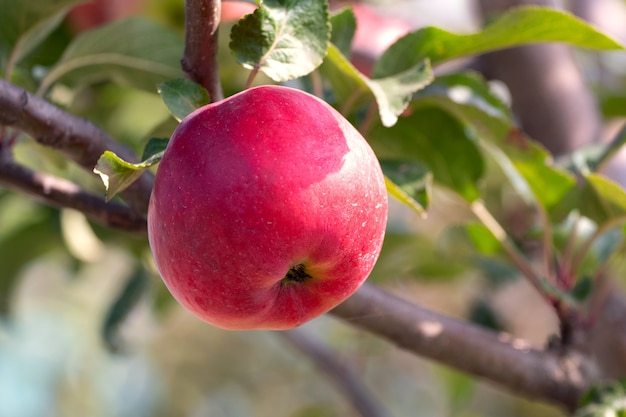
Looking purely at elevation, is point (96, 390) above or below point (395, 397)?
A: below

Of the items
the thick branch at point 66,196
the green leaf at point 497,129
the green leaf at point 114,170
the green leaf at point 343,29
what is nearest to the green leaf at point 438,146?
the green leaf at point 497,129

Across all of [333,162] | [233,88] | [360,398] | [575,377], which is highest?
[333,162]

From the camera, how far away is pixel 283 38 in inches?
19.8

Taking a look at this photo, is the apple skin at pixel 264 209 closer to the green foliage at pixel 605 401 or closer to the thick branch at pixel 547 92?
the green foliage at pixel 605 401

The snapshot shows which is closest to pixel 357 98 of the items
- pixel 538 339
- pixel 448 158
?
pixel 448 158

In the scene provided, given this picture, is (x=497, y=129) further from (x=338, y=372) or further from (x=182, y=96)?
(x=338, y=372)

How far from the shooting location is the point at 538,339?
186 cm

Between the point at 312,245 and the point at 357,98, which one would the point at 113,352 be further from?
the point at 312,245

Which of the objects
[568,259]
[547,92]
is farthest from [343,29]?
[547,92]

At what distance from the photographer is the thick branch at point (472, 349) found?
2.27 feet

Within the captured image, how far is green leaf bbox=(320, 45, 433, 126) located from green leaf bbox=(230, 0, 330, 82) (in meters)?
0.05

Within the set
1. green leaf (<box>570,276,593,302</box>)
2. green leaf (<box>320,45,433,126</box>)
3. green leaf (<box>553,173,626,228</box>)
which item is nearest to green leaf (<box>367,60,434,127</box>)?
green leaf (<box>320,45,433,126</box>)

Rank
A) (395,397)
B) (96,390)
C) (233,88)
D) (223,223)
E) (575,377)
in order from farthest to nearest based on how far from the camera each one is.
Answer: (96,390), (395,397), (233,88), (575,377), (223,223)

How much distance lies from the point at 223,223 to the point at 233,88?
0.53 metres
